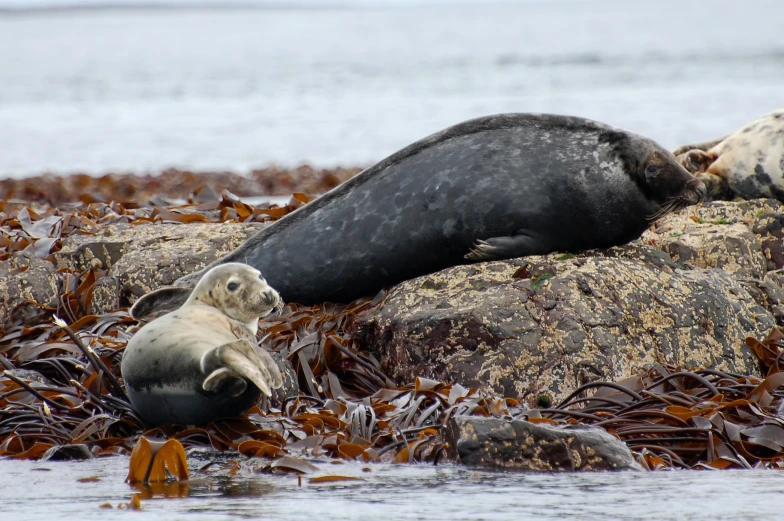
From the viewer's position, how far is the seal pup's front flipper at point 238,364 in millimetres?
3449

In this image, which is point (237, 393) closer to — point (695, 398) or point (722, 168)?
point (695, 398)

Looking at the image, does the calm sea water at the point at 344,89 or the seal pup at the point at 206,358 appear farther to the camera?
the calm sea water at the point at 344,89

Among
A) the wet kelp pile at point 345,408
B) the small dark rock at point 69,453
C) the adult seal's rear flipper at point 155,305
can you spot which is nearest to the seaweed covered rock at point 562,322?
the wet kelp pile at point 345,408

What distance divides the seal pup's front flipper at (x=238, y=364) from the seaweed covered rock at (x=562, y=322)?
1.21 metres

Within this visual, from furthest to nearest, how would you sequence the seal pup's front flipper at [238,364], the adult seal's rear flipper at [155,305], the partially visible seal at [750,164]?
the partially visible seal at [750,164] → the adult seal's rear flipper at [155,305] → the seal pup's front flipper at [238,364]

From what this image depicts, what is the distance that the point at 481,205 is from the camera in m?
5.38

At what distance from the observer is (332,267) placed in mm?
5551

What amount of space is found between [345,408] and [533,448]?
3.54ft

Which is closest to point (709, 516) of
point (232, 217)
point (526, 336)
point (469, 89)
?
point (526, 336)

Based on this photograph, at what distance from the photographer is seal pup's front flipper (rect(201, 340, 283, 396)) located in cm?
345

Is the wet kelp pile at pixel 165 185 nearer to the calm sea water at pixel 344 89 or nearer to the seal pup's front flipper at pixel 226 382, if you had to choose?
the calm sea water at pixel 344 89

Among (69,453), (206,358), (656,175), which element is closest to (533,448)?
(206,358)

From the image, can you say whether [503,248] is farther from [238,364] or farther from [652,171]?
[238,364]

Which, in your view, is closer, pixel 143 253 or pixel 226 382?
pixel 226 382
